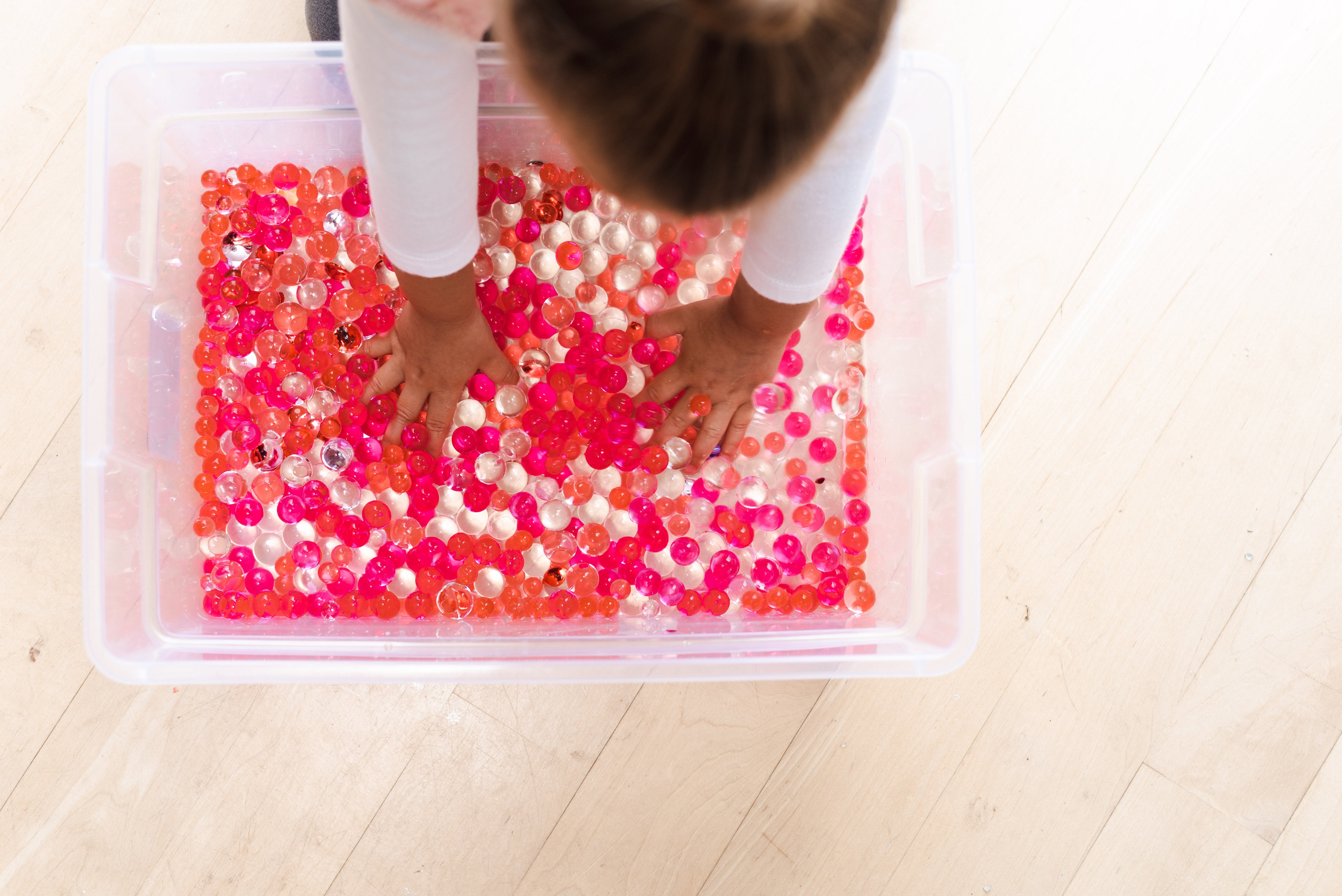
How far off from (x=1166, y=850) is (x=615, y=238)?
678mm

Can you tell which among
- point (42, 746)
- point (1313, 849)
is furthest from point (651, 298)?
point (1313, 849)

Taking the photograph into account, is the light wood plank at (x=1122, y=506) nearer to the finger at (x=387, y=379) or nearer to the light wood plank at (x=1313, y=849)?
the light wood plank at (x=1313, y=849)

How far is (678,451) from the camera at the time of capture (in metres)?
0.70

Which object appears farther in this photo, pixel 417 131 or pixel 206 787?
pixel 206 787

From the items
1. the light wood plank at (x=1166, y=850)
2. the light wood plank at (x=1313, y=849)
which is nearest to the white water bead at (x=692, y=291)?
the light wood plank at (x=1166, y=850)

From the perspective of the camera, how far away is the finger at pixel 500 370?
0.68 m

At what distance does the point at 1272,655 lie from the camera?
0.78 metres

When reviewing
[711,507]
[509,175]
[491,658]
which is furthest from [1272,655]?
[509,175]

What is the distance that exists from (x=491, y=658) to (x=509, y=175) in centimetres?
38

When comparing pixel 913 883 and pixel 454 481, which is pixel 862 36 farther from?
pixel 913 883

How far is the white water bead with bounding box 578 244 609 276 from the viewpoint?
0.74 m

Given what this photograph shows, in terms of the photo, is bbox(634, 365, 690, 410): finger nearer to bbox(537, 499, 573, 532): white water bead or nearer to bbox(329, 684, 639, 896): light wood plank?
bbox(537, 499, 573, 532): white water bead

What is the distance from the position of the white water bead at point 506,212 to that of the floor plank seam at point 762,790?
424 millimetres

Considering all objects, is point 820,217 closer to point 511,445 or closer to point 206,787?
point 511,445
